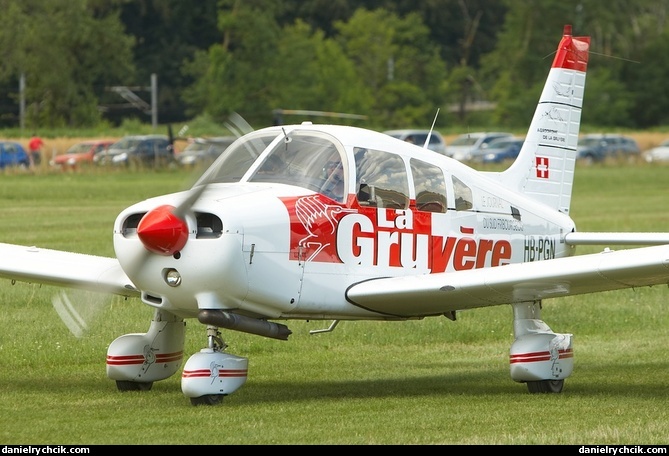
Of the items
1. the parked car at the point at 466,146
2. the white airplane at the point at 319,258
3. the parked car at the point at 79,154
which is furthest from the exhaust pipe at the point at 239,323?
the parked car at the point at 466,146

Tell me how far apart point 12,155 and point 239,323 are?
4329 centimetres

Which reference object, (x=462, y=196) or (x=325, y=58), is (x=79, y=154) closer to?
(x=325, y=58)

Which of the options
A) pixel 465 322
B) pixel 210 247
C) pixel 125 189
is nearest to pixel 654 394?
pixel 210 247

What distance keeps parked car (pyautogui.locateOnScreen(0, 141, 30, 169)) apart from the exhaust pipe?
41.8 metres

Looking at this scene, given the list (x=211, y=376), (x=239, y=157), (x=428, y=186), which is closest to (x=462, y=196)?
(x=428, y=186)

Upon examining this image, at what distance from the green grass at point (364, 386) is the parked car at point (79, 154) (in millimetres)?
34693

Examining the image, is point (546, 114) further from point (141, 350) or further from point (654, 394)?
point (141, 350)

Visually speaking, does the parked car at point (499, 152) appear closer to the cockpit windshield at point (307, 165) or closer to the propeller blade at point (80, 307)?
the cockpit windshield at point (307, 165)

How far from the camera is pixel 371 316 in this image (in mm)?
10969

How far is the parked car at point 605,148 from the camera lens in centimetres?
6369

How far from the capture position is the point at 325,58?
258 ft

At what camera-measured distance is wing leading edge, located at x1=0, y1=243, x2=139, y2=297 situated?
1109 centimetres
